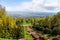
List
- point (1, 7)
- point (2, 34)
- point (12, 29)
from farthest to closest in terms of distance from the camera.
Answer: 1. point (1, 7)
2. point (12, 29)
3. point (2, 34)

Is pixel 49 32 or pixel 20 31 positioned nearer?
pixel 20 31

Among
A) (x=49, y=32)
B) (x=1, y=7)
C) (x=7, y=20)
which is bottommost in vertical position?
(x=49, y=32)

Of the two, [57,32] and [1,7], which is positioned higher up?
[1,7]

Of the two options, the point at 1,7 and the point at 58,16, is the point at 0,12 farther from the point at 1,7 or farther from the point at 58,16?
the point at 58,16

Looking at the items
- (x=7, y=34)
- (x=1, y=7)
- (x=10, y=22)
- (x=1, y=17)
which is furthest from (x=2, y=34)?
(x=1, y=7)

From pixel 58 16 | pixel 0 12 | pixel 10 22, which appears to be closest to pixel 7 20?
pixel 10 22

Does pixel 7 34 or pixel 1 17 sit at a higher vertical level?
pixel 1 17

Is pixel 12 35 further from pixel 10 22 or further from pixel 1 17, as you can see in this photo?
pixel 1 17

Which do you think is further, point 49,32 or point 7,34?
point 49,32

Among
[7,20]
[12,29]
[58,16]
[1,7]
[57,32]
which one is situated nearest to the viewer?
[12,29]
